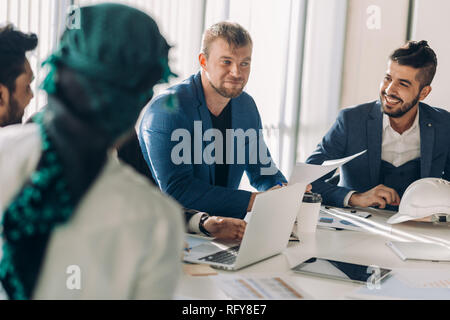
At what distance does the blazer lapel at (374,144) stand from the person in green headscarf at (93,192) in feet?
7.73

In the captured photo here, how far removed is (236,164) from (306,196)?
72cm

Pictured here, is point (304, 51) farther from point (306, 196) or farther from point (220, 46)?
point (306, 196)

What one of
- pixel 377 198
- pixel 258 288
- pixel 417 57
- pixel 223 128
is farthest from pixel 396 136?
pixel 258 288

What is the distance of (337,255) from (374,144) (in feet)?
4.26

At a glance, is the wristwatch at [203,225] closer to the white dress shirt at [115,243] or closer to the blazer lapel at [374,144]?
the white dress shirt at [115,243]

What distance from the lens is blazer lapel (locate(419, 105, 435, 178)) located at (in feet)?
9.77

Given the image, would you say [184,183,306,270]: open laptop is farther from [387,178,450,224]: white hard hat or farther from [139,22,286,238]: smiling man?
[387,178,450,224]: white hard hat

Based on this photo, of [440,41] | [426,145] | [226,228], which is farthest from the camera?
[440,41]

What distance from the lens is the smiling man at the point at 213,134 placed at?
239cm

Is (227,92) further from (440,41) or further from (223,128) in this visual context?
(440,41)

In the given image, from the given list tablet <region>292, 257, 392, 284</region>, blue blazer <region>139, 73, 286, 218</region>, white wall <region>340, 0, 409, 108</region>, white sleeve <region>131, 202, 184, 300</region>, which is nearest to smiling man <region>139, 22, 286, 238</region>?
blue blazer <region>139, 73, 286, 218</region>

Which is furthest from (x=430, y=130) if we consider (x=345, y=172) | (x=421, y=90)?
(x=345, y=172)

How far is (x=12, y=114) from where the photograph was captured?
182cm

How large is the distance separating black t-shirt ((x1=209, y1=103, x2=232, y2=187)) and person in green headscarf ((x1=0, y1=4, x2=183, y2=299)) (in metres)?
1.94
